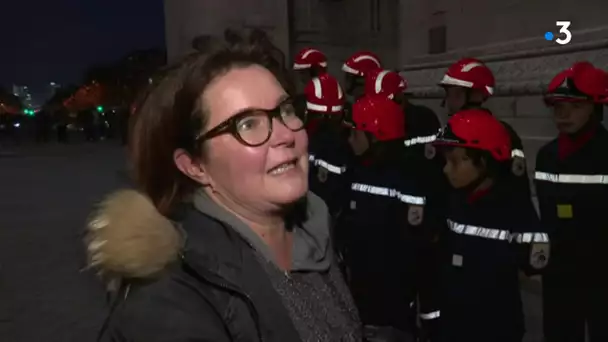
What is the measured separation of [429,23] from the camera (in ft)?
33.6

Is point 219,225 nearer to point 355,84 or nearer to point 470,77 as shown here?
point 470,77

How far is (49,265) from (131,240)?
710 cm

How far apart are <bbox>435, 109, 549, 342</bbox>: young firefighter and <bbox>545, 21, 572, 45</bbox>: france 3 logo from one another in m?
3.62

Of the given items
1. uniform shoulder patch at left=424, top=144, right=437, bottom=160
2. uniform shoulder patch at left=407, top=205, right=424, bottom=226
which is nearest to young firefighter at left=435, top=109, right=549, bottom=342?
uniform shoulder patch at left=407, top=205, right=424, bottom=226

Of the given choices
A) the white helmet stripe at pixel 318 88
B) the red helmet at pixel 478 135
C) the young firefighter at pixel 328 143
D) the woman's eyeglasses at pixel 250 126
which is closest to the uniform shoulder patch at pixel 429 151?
the young firefighter at pixel 328 143

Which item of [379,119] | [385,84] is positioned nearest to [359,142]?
[379,119]

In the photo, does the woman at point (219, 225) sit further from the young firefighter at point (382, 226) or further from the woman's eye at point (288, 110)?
the young firefighter at point (382, 226)

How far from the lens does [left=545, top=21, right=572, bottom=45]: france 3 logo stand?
7.13m

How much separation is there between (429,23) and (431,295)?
6158 mm

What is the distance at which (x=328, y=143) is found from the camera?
20.1 ft

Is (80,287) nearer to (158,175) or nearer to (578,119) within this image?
(578,119)

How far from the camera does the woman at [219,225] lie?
1.42 metres

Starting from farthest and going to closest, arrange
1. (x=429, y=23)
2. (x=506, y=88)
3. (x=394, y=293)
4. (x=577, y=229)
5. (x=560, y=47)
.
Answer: (x=429, y=23) → (x=506, y=88) → (x=560, y=47) → (x=394, y=293) → (x=577, y=229)

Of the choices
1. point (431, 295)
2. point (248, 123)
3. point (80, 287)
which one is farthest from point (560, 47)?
point (248, 123)
